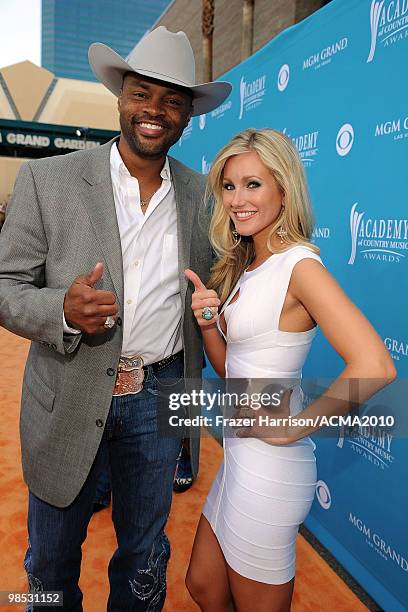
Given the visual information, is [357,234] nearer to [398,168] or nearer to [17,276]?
[398,168]

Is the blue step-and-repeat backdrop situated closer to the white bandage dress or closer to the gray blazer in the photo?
the white bandage dress

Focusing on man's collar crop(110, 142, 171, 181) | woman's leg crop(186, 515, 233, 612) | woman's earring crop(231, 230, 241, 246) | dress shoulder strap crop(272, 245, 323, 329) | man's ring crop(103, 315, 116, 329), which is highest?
man's collar crop(110, 142, 171, 181)

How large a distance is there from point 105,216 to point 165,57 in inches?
25.5

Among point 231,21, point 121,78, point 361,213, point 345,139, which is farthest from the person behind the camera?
point 231,21

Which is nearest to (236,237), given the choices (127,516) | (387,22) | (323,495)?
(127,516)

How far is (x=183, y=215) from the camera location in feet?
6.06

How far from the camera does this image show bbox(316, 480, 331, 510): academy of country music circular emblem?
9.85ft

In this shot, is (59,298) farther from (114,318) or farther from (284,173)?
(284,173)

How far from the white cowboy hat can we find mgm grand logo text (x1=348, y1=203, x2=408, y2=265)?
102cm

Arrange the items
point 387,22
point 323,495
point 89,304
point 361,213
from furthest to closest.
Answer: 1. point 323,495
2. point 361,213
3. point 387,22
4. point 89,304

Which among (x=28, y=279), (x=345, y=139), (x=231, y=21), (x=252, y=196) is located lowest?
(x=28, y=279)

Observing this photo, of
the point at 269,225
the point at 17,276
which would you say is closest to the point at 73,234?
the point at 17,276

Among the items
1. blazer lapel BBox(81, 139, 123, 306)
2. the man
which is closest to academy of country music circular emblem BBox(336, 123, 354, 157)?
the man

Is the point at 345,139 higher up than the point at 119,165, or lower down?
higher up
